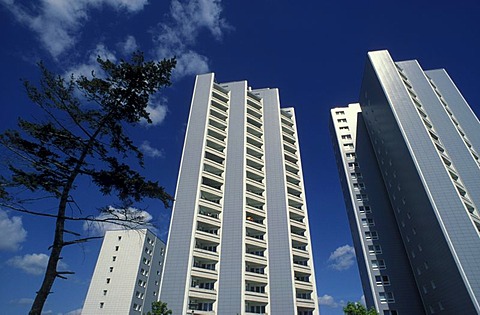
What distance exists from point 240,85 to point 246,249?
33.7 meters

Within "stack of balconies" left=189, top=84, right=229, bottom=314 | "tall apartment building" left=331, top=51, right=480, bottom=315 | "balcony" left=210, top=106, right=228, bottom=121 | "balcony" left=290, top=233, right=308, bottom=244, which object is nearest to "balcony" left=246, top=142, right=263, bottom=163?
"stack of balconies" left=189, top=84, right=229, bottom=314

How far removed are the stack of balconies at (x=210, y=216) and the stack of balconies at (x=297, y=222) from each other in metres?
11.2

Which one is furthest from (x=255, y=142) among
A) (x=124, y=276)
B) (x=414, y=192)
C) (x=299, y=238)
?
(x=124, y=276)

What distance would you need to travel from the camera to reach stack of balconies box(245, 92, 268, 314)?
3200cm

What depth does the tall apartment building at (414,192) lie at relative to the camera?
3094 centimetres

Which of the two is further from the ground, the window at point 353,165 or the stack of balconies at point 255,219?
the window at point 353,165

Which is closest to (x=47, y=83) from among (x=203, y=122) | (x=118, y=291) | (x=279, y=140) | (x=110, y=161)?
(x=110, y=161)

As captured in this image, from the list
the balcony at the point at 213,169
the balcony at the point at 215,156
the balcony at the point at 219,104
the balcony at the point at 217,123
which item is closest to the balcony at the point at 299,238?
the balcony at the point at 213,169

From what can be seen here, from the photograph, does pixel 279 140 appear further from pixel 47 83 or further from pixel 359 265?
pixel 47 83

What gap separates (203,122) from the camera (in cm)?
4562

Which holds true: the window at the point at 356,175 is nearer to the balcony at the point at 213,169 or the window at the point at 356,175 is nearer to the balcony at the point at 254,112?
the balcony at the point at 254,112

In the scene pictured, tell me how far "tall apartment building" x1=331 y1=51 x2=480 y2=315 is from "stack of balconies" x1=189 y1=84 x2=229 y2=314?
27.2 m

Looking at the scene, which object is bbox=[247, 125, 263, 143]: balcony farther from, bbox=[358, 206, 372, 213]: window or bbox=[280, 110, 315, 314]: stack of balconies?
bbox=[358, 206, 372, 213]: window

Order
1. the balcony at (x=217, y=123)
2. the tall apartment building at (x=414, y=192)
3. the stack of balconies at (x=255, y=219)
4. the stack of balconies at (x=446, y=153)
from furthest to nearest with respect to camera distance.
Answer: the balcony at (x=217, y=123) → the stack of balconies at (x=446, y=153) → the stack of balconies at (x=255, y=219) → the tall apartment building at (x=414, y=192)
